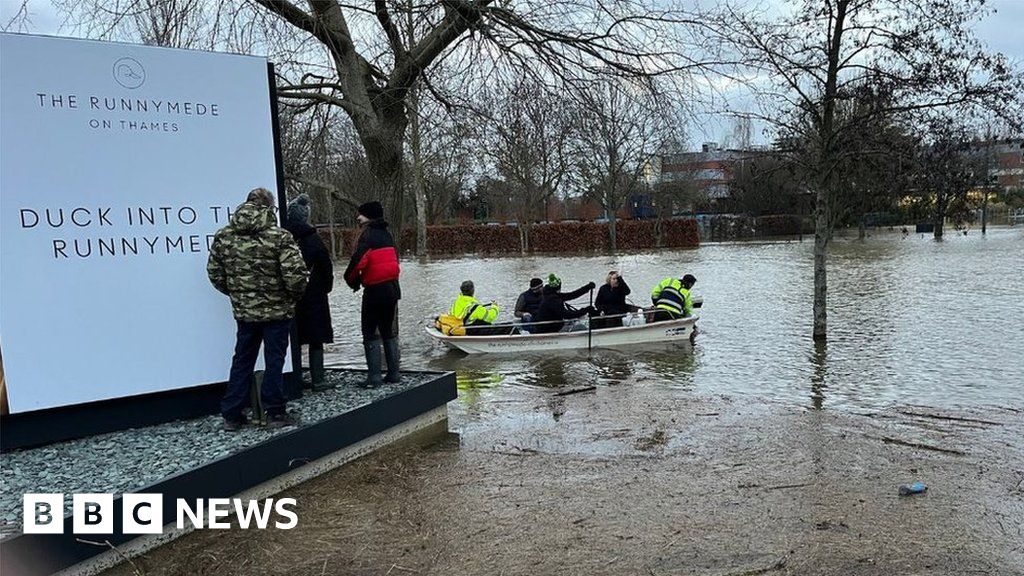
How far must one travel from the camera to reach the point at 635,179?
4619 centimetres

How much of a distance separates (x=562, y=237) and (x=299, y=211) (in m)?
39.9

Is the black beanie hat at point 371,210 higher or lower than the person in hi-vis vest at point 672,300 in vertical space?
higher

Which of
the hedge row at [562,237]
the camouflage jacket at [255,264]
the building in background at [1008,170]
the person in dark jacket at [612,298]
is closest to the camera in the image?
the camouflage jacket at [255,264]

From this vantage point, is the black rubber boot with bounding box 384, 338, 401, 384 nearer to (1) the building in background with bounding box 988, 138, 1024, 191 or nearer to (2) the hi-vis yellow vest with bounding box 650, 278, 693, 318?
(2) the hi-vis yellow vest with bounding box 650, 278, 693, 318

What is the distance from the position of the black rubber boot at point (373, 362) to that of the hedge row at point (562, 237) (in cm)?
3875

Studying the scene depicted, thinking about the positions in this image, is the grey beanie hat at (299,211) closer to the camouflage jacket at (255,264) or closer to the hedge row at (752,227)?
the camouflage jacket at (255,264)

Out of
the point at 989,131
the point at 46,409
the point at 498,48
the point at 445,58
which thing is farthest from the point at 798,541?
the point at 989,131

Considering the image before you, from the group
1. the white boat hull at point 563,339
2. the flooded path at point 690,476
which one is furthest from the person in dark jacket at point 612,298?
the flooded path at point 690,476

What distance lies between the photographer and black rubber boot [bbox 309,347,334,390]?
723 cm

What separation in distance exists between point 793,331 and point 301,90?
32.0 ft

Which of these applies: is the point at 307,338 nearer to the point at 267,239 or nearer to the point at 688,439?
the point at 267,239

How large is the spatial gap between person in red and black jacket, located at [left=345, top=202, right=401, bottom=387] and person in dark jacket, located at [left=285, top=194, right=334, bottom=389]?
0.29 meters

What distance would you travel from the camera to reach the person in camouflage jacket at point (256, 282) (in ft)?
18.2

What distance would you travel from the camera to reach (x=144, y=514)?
436 cm
